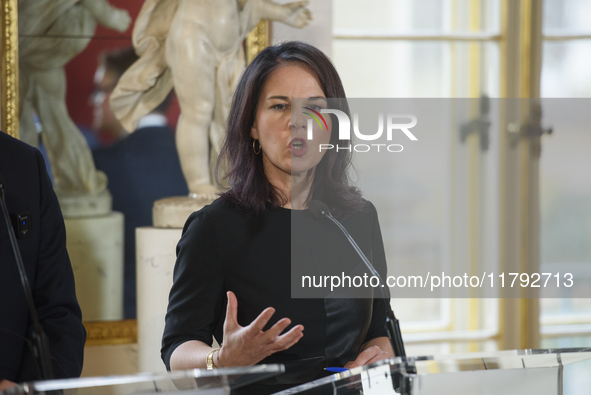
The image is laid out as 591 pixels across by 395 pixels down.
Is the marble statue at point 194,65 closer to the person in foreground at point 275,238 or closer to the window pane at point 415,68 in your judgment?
the window pane at point 415,68

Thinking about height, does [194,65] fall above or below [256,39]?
below

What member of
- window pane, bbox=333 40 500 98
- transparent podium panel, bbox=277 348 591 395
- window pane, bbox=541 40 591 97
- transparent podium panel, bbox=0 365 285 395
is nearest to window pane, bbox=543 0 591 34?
window pane, bbox=541 40 591 97

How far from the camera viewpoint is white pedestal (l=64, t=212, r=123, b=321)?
2506 millimetres

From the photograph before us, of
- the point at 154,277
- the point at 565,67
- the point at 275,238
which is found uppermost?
the point at 565,67

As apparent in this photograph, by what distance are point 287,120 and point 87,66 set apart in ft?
4.87

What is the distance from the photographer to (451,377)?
807 mm

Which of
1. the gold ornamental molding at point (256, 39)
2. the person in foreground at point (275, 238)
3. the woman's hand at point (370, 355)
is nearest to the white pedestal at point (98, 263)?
the gold ornamental molding at point (256, 39)

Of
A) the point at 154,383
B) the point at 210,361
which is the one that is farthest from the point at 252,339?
the point at 154,383

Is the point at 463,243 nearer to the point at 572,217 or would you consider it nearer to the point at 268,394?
the point at 572,217

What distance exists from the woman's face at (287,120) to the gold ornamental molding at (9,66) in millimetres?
1454

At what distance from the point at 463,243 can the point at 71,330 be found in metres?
2.56

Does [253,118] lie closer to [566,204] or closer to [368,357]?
[368,357]

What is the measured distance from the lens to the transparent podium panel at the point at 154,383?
65 centimetres

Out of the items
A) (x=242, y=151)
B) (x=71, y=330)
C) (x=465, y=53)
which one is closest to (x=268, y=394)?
(x=71, y=330)
